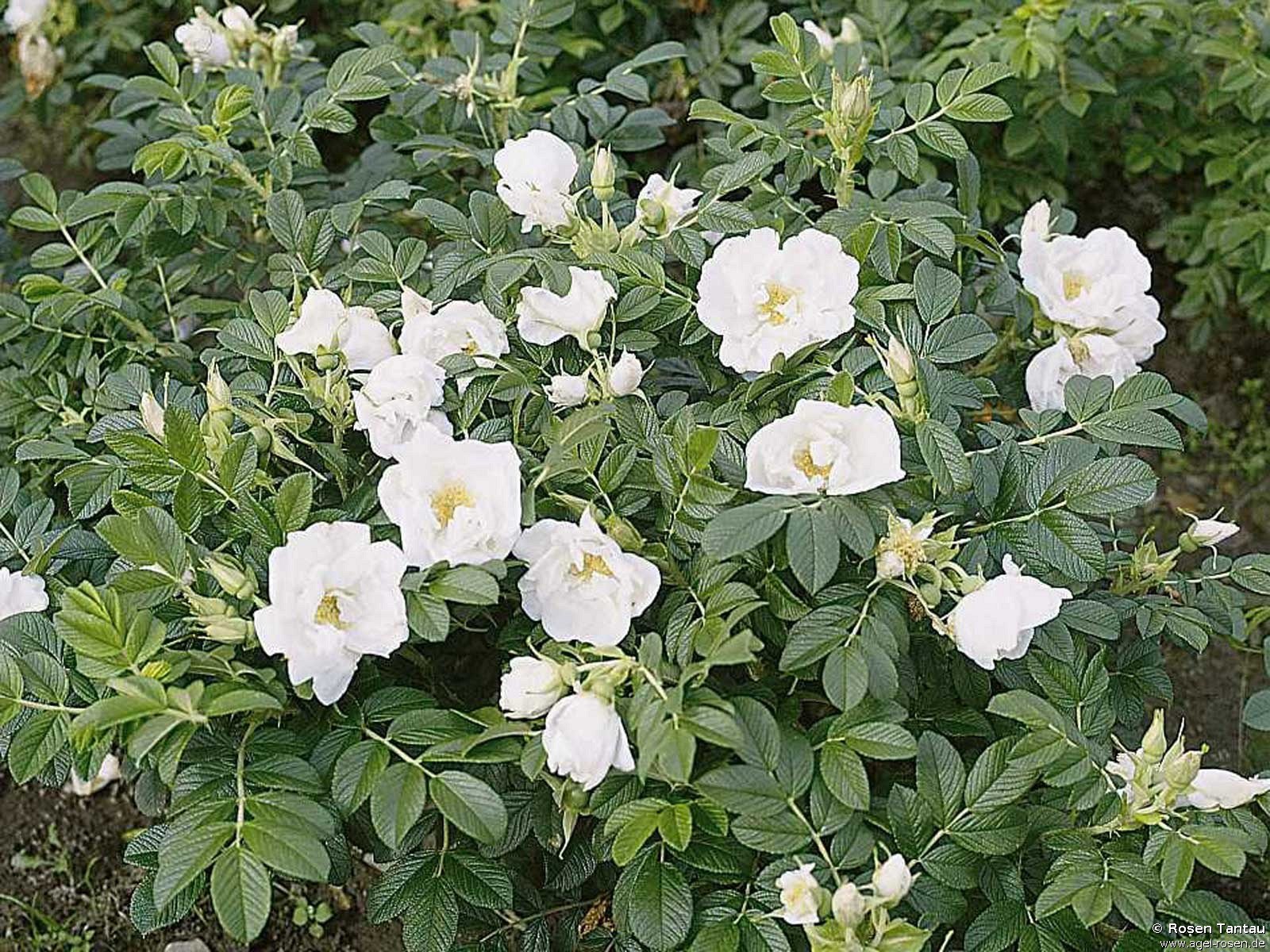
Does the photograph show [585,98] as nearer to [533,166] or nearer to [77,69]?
[533,166]

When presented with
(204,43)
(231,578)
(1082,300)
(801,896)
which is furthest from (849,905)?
(204,43)

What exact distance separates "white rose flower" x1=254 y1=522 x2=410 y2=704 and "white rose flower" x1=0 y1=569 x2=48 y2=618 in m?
0.36

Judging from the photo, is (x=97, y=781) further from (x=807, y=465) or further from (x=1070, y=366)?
(x=1070, y=366)

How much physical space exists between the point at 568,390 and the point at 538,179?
32cm

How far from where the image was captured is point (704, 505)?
4.91 feet

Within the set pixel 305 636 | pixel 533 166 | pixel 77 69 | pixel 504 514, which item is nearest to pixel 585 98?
pixel 533 166

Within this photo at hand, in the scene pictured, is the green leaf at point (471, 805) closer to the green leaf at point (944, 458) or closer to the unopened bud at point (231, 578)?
the unopened bud at point (231, 578)

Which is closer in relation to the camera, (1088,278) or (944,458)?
(944,458)

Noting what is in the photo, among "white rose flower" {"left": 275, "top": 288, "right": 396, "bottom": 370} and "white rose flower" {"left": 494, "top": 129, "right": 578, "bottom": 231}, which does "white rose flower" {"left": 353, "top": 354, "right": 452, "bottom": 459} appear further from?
"white rose flower" {"left": 494, "top": 129, "right": 578, "bottom": 231}

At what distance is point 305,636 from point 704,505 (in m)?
0.43

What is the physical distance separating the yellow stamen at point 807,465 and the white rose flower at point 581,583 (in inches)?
7.2

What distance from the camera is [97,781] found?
234 centimetres

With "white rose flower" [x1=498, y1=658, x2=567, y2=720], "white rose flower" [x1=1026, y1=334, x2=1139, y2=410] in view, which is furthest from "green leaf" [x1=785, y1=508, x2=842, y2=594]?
"white rose flower" [x1=1026, y1=334, x2=1139, y2=410]

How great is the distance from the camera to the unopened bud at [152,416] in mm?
1579
